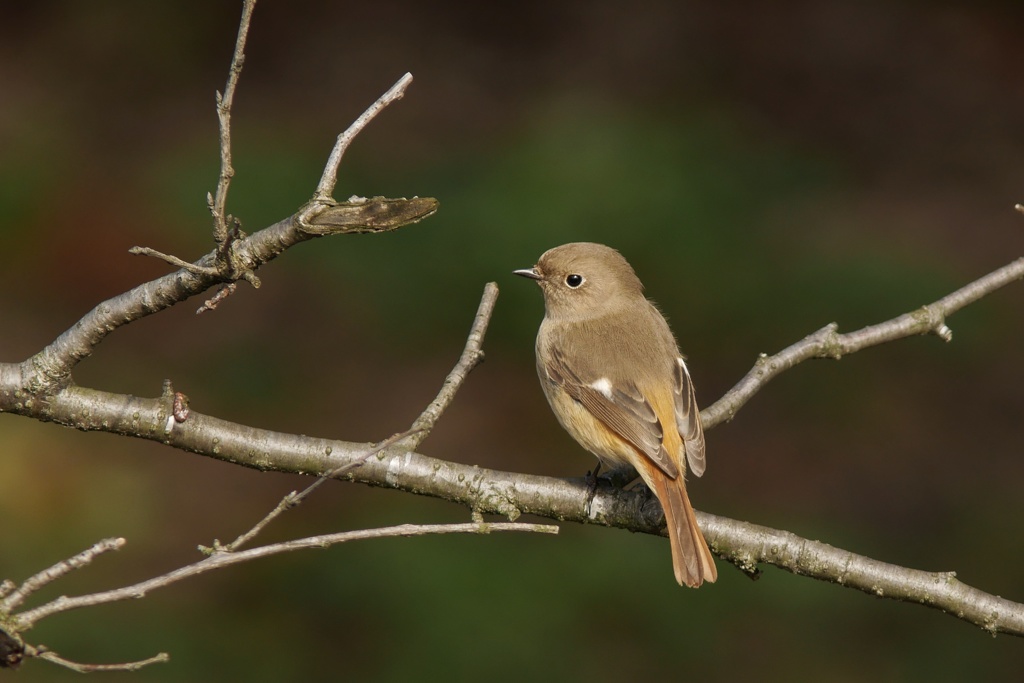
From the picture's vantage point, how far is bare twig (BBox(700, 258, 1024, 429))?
3938mm

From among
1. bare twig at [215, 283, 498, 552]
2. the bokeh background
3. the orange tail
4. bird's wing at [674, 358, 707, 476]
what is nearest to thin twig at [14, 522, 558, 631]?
bare twig at [215, 283, 498, 552]

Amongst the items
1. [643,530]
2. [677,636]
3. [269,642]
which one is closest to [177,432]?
[643,530]

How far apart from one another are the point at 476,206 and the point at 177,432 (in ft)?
20.8

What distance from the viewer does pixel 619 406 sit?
432cm

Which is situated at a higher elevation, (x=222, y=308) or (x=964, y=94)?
(x=964, y=94)

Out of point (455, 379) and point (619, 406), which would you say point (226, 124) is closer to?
point (455, 379)

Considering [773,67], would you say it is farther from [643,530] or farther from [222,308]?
[643,530]

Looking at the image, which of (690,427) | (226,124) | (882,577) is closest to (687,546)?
(882,577)

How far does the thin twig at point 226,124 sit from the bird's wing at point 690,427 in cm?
198

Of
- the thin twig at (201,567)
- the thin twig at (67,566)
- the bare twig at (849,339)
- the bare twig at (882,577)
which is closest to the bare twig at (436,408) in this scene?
the thin twig at (201,567)

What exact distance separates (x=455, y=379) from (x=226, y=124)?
4.03 ft

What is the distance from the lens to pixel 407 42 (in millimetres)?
13484

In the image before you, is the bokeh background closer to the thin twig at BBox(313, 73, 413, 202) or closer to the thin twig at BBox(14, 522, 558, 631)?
the thin twig at BBox(14, 522, 558, 631)

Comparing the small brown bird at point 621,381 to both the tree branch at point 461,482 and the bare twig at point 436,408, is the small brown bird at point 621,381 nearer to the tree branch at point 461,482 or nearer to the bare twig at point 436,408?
the tree branch at point 461,482
